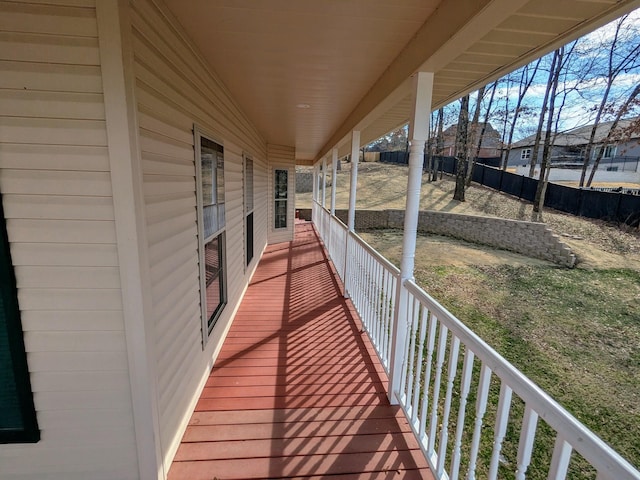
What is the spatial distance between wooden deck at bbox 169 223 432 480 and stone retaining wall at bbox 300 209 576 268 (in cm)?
968

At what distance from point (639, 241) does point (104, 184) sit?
15163mm

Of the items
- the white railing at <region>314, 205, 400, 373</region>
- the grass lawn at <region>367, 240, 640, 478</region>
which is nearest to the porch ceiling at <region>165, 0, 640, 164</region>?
the white railing at <region>314, 205, 400, 373</region>

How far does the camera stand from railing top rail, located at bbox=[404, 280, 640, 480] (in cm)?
78

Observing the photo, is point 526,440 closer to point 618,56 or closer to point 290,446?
point 290,446

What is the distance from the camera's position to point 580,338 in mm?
5242

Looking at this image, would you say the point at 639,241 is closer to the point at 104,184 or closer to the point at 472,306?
the point at 472,306

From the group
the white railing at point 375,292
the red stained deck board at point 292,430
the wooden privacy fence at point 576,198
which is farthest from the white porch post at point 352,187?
the wooden privacy fence at point 576,198

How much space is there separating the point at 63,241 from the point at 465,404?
1.95m

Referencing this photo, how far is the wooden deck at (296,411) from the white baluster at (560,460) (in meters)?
1.08

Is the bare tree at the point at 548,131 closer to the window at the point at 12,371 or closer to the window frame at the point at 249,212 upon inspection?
the window frame at the point at 249,212

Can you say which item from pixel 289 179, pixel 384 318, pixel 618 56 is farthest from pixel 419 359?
pixel 618 56

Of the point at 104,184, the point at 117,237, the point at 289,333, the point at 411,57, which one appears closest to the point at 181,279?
the point at 117,237

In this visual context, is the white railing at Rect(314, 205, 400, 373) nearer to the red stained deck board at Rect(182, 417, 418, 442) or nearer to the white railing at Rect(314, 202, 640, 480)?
the white railing at Rect(314, 202, 640, 480)

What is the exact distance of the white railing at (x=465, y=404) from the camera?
0.94 metres
